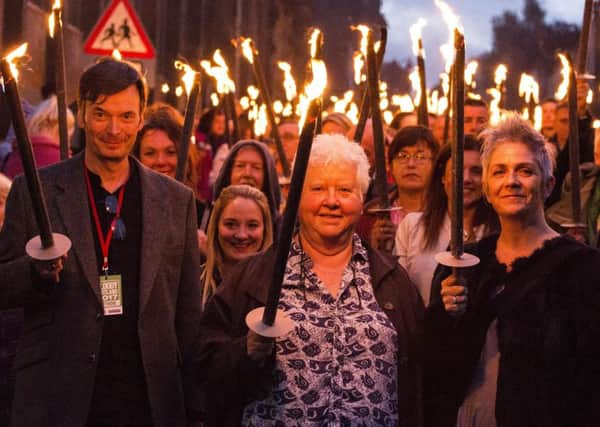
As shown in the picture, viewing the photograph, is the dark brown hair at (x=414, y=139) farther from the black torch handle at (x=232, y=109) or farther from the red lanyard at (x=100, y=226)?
the red lanyard at (x=100, y=226)

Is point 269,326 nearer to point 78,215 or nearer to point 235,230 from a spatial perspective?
point 78,215

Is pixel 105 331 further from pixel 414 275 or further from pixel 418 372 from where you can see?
pixel 414 275

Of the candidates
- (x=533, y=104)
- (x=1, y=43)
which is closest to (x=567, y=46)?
(x=1, y=43)

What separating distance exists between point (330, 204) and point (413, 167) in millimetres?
2386

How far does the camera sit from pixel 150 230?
4.58 m

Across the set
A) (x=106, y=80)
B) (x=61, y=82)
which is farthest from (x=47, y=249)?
(x=61, y=82)

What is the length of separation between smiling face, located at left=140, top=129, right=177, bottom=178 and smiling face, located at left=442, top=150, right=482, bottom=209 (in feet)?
5.31

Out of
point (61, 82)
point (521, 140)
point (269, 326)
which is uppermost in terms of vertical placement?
point (61, 82)

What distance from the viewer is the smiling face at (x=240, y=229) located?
19.6 ft

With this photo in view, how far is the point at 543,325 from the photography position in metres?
4.20

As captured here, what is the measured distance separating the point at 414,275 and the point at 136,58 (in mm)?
4655

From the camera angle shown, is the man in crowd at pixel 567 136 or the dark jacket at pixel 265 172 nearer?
the dark jacket at pixel 265 172

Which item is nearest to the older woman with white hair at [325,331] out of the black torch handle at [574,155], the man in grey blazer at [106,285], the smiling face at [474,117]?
the man in grey blazer at [106,285]

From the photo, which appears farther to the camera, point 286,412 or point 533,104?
point 533,104
